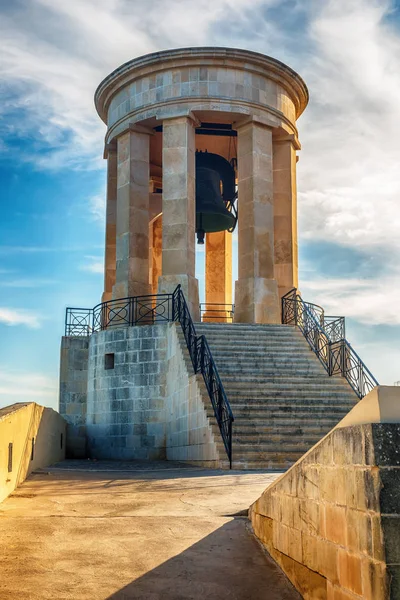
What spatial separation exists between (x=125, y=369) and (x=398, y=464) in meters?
15.7

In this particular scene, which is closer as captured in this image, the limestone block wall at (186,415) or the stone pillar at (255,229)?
the limestone block wall at (186,415)

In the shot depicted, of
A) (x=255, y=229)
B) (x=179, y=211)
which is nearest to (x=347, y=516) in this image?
(x=179, y=211)

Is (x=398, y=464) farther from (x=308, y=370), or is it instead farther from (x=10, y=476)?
(x=308, y=370)

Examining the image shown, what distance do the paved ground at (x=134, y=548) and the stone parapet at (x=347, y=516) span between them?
46 cm

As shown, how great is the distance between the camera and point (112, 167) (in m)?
26.2

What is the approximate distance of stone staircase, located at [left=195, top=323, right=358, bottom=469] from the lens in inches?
516

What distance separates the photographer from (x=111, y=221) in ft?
86.1

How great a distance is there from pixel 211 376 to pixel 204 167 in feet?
41.8

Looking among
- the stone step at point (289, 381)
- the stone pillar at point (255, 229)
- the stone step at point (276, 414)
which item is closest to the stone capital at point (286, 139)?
the stone pillar at point (255, 229)

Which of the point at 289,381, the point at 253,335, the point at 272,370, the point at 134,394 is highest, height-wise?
the point at 253,335

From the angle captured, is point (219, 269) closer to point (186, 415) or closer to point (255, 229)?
point (255, 229)

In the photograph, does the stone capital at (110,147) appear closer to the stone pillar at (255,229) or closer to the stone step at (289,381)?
the stone pillar at (255,229)

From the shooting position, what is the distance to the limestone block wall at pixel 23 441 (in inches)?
326

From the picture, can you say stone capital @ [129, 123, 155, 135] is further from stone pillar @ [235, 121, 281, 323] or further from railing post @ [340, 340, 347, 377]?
railing post @ [340, 340, 347, 377]
